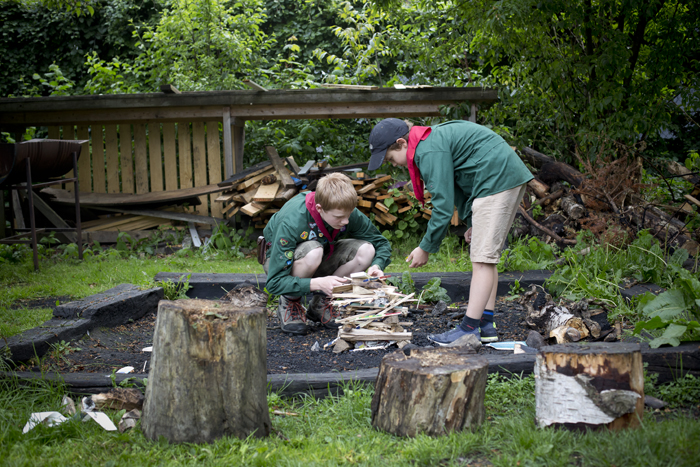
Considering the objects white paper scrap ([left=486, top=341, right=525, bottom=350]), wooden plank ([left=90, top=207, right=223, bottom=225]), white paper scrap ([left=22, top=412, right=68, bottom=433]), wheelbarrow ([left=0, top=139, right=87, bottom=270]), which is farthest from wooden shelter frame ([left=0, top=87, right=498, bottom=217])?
white paper scrap ([left=22, top=412, right=68, bottom=433])

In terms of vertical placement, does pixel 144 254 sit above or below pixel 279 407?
below

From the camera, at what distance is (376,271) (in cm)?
Answer: 363

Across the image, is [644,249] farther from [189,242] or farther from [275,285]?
[189,242]

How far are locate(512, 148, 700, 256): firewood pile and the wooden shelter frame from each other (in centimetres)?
172

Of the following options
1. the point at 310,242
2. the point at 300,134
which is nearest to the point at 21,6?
the point at 300,134

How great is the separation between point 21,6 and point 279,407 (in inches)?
521

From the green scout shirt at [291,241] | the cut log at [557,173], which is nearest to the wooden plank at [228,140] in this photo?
the green scout shirt at [291,241]

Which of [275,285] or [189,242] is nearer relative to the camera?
[275,285]

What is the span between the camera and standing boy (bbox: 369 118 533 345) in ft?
10.4

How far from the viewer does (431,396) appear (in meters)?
2.15

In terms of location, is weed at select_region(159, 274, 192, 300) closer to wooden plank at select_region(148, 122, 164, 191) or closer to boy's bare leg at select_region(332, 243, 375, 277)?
boy's bare leg at select_region(332, 243, 375, 277)

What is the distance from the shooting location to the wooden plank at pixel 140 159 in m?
8.52

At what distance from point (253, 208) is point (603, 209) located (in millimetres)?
4434

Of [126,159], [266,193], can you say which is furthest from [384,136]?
[126,159]
